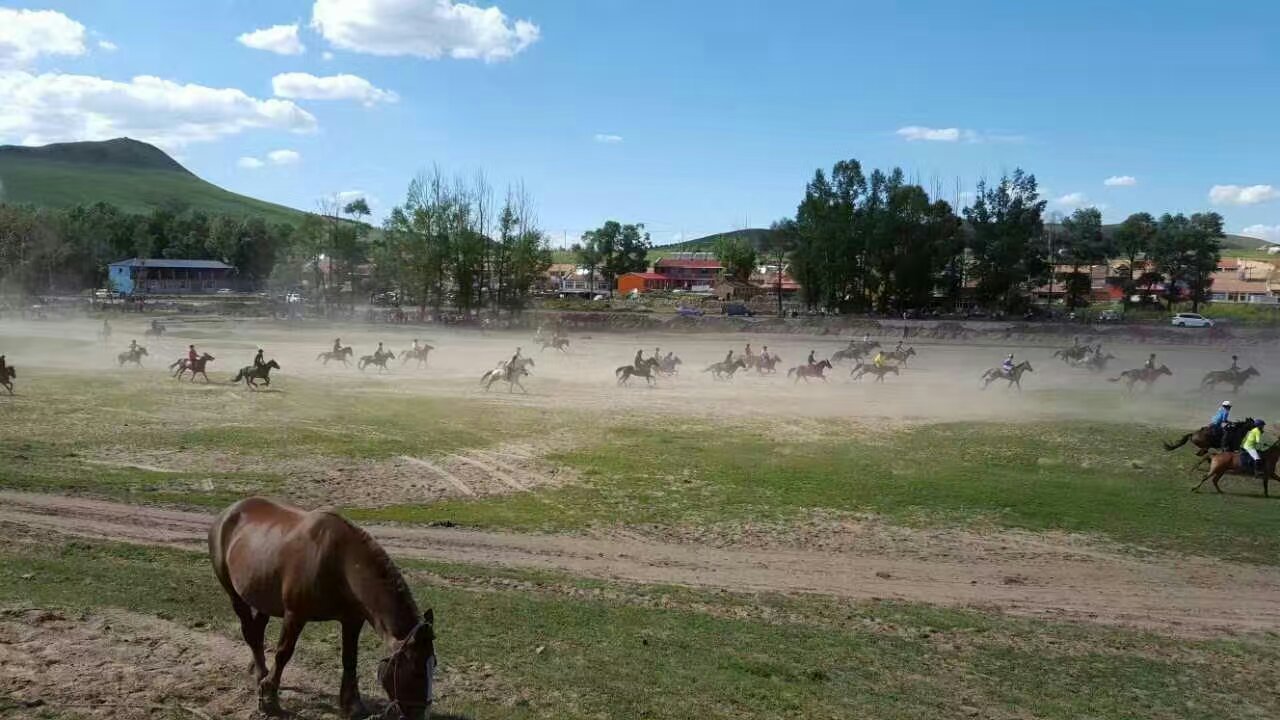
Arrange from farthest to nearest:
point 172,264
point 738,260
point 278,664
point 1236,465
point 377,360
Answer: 1. point 738,260
2. point 172,264
3. point 377,360
4. point 1236,465
5. point 278,664

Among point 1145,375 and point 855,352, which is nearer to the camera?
point 1145,375

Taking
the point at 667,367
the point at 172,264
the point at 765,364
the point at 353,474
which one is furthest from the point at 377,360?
the point at 172,264

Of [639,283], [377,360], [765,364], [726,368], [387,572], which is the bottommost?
[377,360]

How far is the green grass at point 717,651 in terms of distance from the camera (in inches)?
348

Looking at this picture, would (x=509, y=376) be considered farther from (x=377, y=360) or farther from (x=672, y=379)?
(x=377, y=360)

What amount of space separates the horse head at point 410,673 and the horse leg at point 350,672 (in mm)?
800

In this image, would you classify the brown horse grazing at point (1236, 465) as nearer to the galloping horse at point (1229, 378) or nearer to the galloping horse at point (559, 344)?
the galloping horse at point (1229, 378)

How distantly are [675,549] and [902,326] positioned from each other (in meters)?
61.8

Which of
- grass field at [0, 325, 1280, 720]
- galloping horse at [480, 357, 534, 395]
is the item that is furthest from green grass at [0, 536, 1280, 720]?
galloping horse at [480, 357, 534, 395]

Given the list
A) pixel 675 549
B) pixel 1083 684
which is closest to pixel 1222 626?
pixel 1083 684

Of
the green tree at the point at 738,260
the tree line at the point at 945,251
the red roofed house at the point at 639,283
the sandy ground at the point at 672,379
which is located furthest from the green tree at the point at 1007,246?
the red roofed house at the point at 639,283

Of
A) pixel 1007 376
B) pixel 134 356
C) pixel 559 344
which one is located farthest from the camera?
Result: pixel 559 344

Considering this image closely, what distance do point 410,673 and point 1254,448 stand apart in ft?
73.9

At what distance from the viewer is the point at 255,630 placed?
26.7 feet
